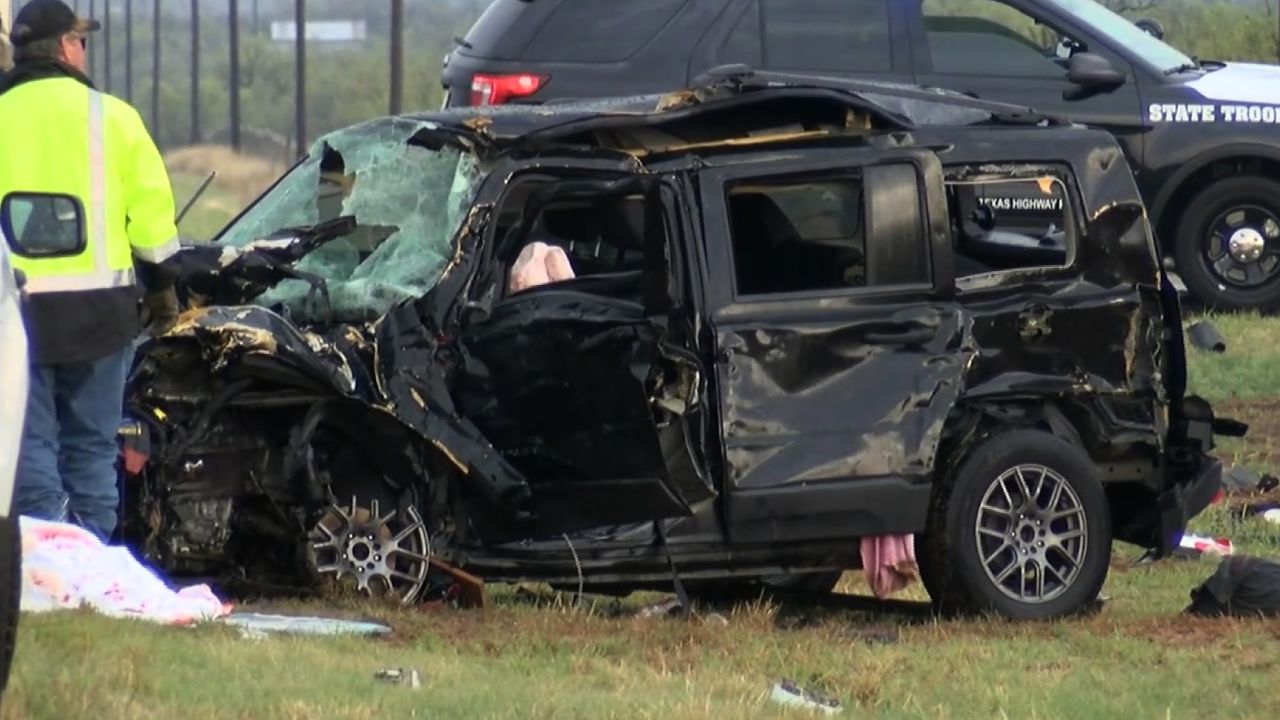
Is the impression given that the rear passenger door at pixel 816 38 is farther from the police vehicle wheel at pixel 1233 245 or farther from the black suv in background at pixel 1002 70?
the police vehicle wheel at pixel 1233 245

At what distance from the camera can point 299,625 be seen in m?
7.69

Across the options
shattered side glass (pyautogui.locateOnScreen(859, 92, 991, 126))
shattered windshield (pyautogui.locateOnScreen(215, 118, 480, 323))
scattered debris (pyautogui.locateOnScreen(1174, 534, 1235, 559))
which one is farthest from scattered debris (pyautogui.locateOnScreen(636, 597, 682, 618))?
scattered debris (pyautogui.locateOnScreen(1174, 534, 1235, 559))

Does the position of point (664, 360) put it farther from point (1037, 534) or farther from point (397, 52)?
point (397, 52)

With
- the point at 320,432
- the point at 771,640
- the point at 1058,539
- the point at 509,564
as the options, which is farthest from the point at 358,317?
the point at 1058,539

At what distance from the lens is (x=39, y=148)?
307 inches

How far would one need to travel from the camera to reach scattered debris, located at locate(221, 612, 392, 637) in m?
7.58

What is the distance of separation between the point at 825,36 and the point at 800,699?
7922 millimetres

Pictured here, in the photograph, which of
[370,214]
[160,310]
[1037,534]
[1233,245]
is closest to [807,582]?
[1037,534]

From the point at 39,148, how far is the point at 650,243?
2.04 meters

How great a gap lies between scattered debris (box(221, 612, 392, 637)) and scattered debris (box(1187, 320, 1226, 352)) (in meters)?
7.93

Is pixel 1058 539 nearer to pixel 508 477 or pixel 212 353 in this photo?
pixel 508 477

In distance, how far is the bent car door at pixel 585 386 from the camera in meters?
8.34

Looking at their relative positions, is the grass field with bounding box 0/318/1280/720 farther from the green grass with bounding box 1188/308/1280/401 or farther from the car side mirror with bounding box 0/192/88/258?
the green grass with bounding box 1188/308/1280/401

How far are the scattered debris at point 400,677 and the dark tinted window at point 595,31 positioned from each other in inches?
296
